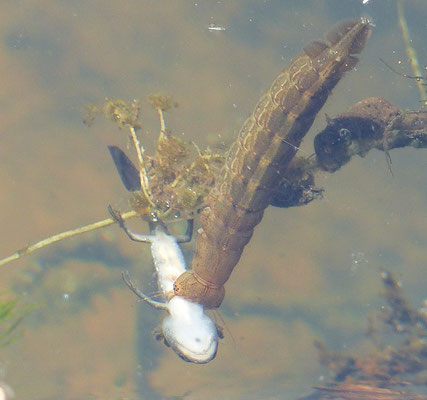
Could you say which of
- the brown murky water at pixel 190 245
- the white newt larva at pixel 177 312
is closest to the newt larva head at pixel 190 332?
the white newt larva at pixel 177 312

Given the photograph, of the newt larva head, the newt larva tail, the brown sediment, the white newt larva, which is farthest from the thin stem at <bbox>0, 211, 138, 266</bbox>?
the brown sediment

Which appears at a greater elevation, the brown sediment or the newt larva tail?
the newt larva tail

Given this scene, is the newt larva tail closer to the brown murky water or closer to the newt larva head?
the newt larva head

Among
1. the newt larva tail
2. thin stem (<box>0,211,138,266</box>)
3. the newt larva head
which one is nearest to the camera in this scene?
the newt larva tail

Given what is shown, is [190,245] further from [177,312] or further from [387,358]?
[387,358]

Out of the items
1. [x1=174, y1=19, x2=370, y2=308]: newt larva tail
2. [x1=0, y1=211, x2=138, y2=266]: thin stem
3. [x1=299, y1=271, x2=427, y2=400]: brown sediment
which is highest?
[x1=174, y1=19, x2=370, y2=308]: newt larva tail

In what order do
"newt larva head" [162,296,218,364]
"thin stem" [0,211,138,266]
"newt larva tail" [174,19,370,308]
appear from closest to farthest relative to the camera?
"newt larva tail" [174,19,370,308] < "newt larva head" [162,296,218,364] < "thin stem" [0,211,138,266]

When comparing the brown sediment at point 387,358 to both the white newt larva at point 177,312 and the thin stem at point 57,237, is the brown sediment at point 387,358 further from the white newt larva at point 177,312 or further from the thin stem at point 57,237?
the thin stem at point 57,237

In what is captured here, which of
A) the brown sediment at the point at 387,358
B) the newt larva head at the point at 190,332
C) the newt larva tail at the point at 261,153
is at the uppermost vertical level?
the newt larva tail at the point at 261,153

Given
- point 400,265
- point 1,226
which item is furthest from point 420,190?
point 1,226
